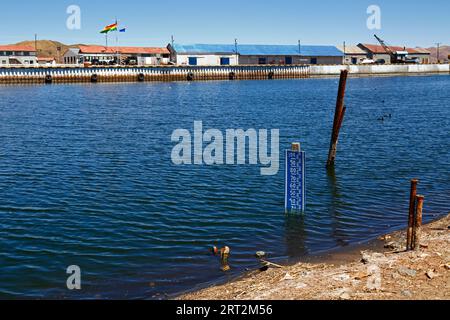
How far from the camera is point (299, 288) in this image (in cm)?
1153

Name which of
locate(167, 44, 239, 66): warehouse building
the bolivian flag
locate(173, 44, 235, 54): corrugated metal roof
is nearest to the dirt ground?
the bolivian flag

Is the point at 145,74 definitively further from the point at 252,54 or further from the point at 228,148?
the point at 228,148

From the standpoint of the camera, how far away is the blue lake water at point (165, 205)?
15344mm

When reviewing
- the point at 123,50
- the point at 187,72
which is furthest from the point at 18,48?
the point at 187,72

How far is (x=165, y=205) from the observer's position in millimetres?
21766

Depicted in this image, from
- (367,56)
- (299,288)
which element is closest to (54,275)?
(299,288)

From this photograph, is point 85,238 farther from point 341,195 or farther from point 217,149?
point 217,149

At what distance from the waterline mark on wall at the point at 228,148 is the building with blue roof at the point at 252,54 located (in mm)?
117639

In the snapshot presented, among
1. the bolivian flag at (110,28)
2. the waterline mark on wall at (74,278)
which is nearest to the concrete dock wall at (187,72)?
the bolivian flag at (110,28)

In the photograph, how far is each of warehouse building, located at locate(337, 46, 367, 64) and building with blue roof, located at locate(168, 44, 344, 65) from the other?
930 cm

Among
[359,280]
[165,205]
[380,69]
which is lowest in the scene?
[165,205]

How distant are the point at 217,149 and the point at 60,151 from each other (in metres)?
10.9

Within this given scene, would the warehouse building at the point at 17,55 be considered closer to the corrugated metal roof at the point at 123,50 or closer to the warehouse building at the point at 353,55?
the corrugated metal roof at the point at 123,50

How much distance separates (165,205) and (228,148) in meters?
14.6
